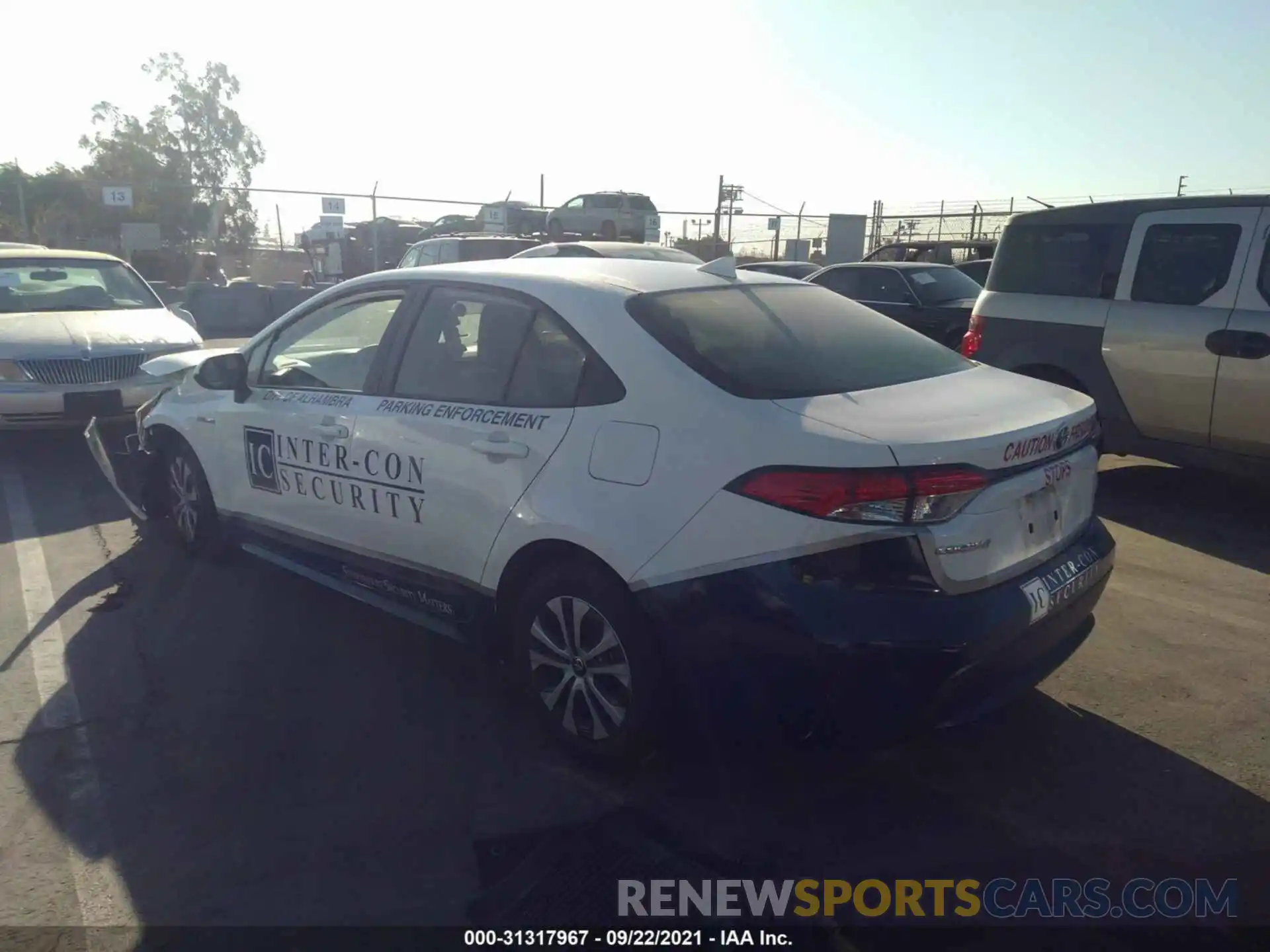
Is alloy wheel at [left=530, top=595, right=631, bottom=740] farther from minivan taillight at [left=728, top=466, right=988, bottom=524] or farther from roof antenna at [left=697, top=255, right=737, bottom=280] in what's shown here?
roof antenna at [left=697, top=255, right=737, bottom=280]

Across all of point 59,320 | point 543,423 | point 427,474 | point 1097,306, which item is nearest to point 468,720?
point 427,474

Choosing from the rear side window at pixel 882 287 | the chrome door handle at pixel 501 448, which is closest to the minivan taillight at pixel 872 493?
the chrome door handle at pixel 501 448

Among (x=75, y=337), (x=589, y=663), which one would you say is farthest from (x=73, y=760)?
(x=75, y=337)

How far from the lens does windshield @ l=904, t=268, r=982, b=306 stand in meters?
11.3

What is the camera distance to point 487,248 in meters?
15.6

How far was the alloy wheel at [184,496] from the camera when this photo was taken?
17.4 ft

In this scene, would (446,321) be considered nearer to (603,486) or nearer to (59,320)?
(603,486)

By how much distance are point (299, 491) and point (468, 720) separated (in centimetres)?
145

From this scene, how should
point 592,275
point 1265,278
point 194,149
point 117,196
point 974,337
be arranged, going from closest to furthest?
point 592,275 < point 1265,278 < point 974,337 < point 117,196 < point 194,149

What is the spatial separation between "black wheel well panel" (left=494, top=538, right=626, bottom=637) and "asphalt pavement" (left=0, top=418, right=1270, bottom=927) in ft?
1.71

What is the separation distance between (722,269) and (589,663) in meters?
1.74

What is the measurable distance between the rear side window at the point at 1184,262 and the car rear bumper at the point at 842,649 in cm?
407

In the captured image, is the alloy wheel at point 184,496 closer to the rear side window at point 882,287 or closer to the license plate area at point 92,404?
the license plate area at point 92,404

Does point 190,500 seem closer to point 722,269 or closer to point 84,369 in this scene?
point 84,369
